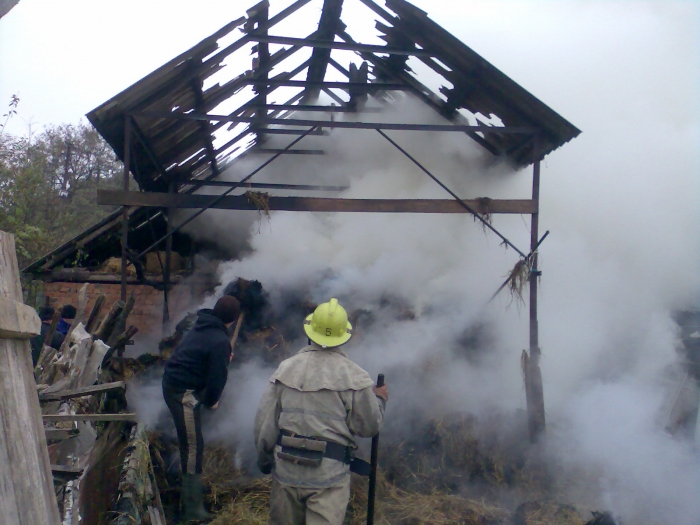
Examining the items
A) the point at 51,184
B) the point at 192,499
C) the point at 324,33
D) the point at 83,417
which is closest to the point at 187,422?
the point at 192,499

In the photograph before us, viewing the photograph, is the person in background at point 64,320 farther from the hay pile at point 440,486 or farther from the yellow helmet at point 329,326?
the yellow helmet at point 329,326

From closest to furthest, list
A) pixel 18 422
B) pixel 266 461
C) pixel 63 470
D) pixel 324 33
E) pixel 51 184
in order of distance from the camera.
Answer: pixel 18 422 → pixel 63 470 → pixel 266 461 → pixel 324 33 → pixel 51 184

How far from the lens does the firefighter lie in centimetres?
343

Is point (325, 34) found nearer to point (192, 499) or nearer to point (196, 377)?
point (196, 377)

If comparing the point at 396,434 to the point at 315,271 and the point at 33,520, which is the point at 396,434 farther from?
the point at 33,520

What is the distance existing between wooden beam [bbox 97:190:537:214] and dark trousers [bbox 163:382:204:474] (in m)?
2.93

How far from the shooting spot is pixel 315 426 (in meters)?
3.42

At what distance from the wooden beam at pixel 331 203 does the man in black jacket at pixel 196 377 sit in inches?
106

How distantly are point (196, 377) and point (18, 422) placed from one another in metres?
2.76

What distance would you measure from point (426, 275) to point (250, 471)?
13.8 ft

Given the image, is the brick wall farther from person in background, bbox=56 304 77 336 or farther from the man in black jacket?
the man in black jacket

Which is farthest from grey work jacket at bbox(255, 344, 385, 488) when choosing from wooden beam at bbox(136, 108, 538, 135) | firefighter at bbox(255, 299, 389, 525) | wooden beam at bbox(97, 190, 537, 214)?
wooden beam at bbox(136, 108, 538, 135)

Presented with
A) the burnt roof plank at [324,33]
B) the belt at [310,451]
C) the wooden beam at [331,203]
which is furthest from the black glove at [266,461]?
the burnt roof plank at [324,33]

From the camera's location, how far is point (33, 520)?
77.4 inches
